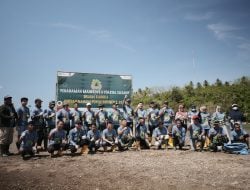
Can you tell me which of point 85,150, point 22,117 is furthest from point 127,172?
point 22,117

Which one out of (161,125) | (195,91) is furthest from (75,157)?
(195,91)

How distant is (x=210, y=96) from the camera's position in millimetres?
30172

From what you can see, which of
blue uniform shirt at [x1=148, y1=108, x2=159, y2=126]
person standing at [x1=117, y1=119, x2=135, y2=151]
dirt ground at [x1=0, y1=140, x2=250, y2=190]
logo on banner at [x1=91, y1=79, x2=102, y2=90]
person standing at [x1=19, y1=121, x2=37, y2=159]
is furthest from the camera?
logo on banner at [x1=91, y1=79, x2=102, y2=90]

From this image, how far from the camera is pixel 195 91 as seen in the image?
34.3m

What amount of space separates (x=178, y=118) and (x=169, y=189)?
22.2 feet

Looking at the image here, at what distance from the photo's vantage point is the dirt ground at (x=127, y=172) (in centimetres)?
722

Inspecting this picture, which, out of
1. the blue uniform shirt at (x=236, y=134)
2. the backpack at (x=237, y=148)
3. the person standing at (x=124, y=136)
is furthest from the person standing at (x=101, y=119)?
the blue uniform shirt at (x=236, y=134)

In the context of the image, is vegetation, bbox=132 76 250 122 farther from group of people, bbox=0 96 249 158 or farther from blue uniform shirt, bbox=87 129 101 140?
blue uniform shirt, bbox=87 129 101 140

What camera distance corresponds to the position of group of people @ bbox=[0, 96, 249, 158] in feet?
37.0

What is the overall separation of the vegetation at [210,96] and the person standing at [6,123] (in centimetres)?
2035

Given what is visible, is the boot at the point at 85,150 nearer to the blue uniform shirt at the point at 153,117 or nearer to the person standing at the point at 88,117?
the person standing at the point at 88,117

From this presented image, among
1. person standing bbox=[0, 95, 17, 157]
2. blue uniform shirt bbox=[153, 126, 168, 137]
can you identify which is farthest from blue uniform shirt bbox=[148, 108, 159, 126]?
person standing bbox=[0, 95, 17, 157]

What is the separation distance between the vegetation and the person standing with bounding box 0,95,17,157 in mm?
20353

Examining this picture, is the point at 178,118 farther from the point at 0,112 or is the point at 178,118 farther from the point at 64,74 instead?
the point at 0,112
